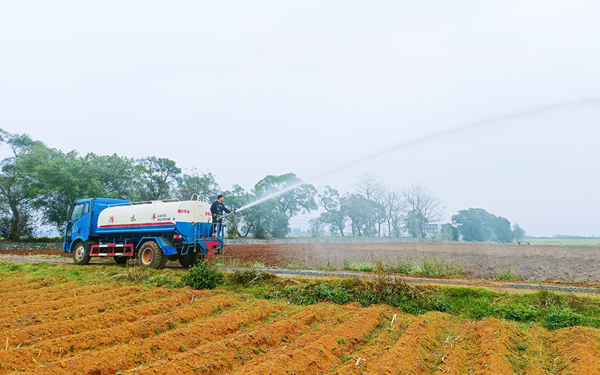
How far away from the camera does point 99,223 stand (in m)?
17.7

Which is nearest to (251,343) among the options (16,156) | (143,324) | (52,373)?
(143,324)

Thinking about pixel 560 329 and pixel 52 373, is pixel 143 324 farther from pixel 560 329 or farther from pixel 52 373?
pixel 560 329

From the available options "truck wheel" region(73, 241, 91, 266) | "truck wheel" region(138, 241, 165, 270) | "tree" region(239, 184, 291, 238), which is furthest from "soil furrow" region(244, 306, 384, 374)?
"tree" region(239, 184, 291, 238)

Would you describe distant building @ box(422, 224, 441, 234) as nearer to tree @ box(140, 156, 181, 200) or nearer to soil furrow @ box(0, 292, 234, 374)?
tree @ box(140, 156, 181, 200)

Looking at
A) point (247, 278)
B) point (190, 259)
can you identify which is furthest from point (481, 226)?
point (247, 278)

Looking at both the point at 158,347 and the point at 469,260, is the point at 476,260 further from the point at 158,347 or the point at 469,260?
the point at 158,347

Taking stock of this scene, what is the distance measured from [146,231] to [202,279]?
6.09m

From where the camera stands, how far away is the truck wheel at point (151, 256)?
1523 centimetres

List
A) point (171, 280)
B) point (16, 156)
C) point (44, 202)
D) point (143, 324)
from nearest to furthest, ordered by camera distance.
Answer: point (143, 324) < point (171, 280) < point (44, 202) < point (16, 156)

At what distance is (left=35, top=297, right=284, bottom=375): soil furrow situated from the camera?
4.92 meters

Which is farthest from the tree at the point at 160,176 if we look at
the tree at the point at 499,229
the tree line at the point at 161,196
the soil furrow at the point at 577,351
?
the tree at the point at 499,229

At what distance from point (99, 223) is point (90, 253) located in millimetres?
1509

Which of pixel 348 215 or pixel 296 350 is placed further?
pixel 348 215

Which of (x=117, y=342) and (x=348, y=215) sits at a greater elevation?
(x=348, y=215)
